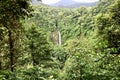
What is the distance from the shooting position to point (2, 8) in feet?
24.7

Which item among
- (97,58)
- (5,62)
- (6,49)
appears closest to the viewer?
(97,58)

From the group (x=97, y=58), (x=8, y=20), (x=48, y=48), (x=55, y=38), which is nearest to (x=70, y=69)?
(x=97, y=58)

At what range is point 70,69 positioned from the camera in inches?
298

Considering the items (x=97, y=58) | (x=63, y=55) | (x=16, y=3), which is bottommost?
(x=63, y=55)

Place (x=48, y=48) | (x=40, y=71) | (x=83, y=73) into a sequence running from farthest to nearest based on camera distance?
(x=48, y=48)
(x=40, y=71)
(x=83, y=73)

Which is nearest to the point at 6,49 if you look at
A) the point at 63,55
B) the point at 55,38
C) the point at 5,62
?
Result: the point at 5,62

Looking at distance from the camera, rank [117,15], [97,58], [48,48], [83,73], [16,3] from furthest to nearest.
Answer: [48,48] < [117,15] < [16,3] < [83,73] < [97,58]

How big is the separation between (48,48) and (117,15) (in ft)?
27.4

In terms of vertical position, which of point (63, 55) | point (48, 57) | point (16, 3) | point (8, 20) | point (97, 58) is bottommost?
point (63, 55)

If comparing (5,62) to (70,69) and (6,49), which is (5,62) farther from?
(70,69)

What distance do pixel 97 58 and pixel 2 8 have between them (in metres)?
4.10

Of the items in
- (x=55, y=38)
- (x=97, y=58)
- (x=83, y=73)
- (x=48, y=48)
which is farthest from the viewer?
(x=55, y=38)

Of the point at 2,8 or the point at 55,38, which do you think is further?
the point at 55,38

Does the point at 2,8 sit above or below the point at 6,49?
above
